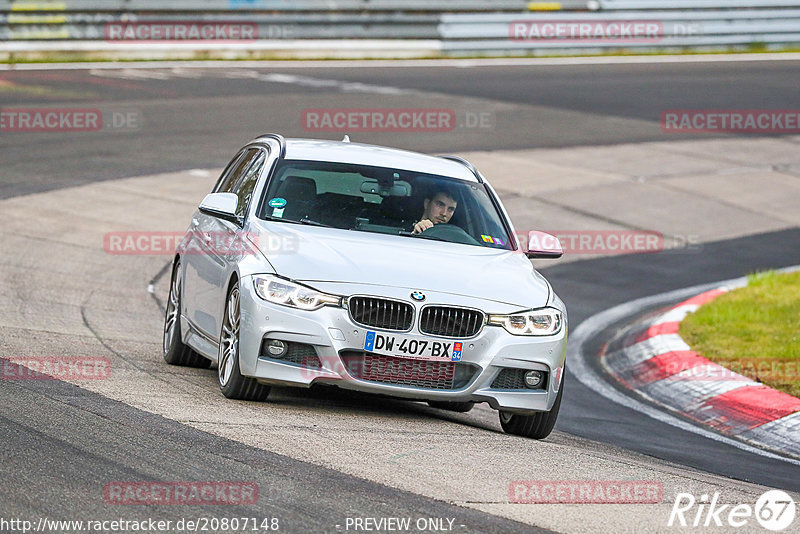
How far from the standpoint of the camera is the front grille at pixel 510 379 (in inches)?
310

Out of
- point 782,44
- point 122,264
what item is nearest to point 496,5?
point 782,44

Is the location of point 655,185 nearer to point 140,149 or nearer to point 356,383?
point 140,149

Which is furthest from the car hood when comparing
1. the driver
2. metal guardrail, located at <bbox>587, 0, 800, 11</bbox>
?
metal guardrail, located at <bbox>587, 0, 800, 11</bbox>

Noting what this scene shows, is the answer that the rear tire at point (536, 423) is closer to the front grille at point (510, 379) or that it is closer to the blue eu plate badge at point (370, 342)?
the front grille at point (510, 379)

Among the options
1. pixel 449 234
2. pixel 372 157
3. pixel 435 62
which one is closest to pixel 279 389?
pixel 449 234

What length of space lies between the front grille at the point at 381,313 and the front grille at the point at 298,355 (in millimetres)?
318

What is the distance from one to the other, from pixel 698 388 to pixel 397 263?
135 inches

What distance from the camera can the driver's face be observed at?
8.88 metres

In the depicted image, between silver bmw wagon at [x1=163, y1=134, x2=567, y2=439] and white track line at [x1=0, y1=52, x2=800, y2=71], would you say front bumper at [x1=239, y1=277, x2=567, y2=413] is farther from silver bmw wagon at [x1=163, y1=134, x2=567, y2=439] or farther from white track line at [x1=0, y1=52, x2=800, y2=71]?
white track line at [x1=0, y1=52, x2=800, y2=71]

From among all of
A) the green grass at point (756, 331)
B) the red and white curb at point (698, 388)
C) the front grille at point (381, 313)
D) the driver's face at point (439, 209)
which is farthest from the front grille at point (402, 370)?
the green grass at point (756, 331)

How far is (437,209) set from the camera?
8.91m

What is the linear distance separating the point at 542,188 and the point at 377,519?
13826 mm

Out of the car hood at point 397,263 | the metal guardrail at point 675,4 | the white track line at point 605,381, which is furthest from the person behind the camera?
the metal guardrail at point 675,4

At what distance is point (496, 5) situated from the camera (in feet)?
111
